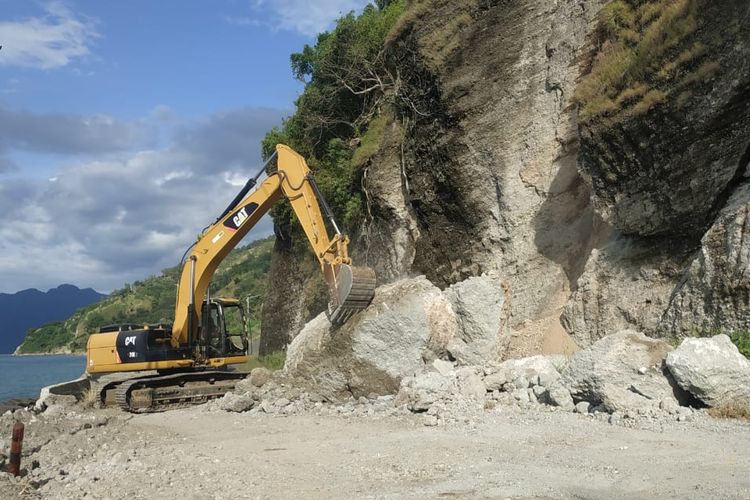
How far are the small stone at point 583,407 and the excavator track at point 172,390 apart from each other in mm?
8287

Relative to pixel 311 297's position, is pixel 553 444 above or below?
below

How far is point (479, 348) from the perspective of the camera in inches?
496

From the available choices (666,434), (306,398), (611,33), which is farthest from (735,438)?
(611,33)

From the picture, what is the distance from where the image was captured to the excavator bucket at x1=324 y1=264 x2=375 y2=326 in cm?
1245

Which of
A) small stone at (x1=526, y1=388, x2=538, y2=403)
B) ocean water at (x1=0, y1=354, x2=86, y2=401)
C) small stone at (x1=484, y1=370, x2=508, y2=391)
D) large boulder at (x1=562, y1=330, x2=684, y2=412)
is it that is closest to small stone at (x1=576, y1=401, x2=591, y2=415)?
large boulder at (x1=562, y1=330, x2=684, y2=412)

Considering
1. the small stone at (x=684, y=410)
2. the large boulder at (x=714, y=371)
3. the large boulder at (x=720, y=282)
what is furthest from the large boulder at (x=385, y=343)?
the small stone at (x=684, y=410)

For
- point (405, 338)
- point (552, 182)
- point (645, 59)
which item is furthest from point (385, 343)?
point (645, 59)

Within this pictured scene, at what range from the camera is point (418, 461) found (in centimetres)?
754

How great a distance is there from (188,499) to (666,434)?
16.8ft

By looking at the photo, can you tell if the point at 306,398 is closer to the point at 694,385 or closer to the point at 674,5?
the point at 694,385

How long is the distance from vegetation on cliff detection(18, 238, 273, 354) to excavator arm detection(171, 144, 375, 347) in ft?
201

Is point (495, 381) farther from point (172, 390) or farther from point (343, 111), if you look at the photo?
point (343, 111)

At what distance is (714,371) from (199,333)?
434 inches

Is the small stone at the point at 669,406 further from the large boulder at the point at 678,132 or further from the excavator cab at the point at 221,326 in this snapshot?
the excavator cab at the point at 221,326
